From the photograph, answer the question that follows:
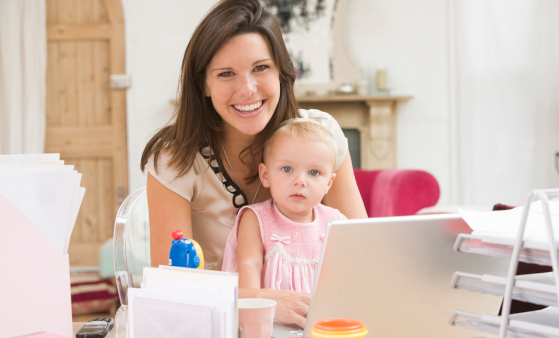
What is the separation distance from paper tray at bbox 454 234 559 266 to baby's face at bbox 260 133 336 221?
19.7 inches

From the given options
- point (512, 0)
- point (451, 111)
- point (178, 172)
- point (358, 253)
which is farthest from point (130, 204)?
point (512, 0)

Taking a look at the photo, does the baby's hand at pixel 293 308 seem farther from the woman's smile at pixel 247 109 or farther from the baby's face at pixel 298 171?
the woman's smile at pixel 247 109

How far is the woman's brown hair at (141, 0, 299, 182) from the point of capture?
4.19ft

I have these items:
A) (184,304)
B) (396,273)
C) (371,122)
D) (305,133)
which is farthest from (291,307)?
(371,122)

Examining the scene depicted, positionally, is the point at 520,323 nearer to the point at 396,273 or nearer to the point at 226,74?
the point at 396,273

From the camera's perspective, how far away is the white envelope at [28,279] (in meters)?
0.68

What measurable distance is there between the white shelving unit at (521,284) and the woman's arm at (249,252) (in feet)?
1.65

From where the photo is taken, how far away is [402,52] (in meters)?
4.34

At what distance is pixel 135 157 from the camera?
4441mm

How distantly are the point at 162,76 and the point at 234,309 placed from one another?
4.13 m

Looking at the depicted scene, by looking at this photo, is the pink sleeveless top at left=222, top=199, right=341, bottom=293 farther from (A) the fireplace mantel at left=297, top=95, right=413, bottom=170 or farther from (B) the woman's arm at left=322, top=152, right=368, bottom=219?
(A) the fireplace mantel at left=297, top=95, right=413, bottom=170

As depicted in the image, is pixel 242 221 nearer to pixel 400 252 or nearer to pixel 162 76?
pixel 400 252

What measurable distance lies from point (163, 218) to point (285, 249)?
0.33 metres

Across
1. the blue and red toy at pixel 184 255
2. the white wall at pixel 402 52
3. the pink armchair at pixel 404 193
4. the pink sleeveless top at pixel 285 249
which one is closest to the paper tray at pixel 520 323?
the blue and red toy at pixel 184 255
